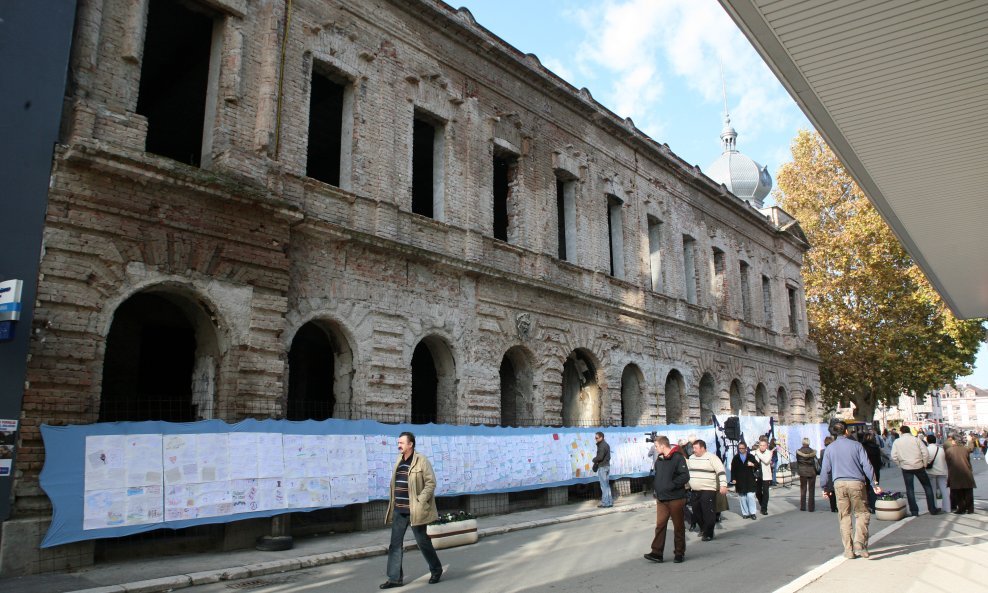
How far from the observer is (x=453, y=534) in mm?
10742

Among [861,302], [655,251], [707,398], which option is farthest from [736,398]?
[861,302]

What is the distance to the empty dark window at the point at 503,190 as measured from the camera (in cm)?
1852

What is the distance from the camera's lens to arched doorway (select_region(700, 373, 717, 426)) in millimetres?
25594

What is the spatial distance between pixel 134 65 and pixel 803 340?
104 feet

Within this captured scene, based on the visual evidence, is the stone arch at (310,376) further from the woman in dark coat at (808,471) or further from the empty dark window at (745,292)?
the empty dark window at (745,292)

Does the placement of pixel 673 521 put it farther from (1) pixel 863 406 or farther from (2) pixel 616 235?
(1) pixel 863 406

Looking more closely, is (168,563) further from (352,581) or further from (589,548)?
(589,548)

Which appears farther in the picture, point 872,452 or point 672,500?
point 872,452

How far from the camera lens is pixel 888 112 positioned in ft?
28.2

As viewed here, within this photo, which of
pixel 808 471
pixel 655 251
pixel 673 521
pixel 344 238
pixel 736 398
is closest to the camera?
pixel 673 521

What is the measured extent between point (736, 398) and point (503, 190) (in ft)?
43.5

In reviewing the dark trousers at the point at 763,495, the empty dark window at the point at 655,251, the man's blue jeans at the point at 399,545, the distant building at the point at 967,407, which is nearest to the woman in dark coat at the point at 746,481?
the dark trousers at the point at 763,495

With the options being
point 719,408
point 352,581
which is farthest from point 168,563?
point 719,408

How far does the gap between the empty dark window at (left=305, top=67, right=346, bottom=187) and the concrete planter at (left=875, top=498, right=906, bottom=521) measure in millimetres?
12523
